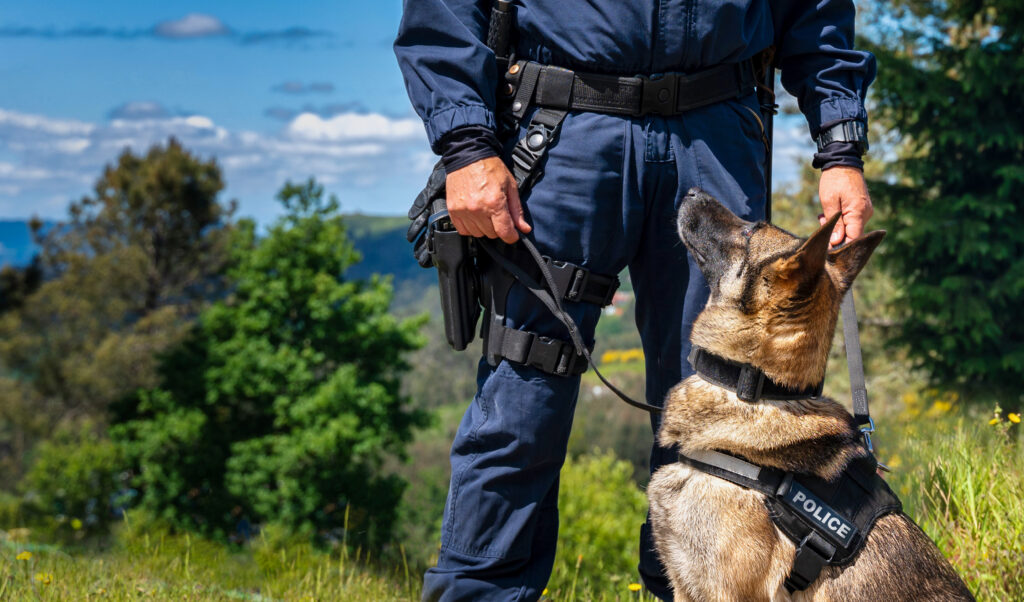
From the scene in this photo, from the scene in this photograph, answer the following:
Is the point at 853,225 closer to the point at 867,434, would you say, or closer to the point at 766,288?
the point at 766,288

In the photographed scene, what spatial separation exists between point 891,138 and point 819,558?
44.7 feet

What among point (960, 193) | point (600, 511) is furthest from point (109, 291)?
point (960, 193)

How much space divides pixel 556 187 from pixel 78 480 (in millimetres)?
29209

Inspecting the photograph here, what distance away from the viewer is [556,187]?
7.98 feet

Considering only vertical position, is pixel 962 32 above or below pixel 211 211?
above

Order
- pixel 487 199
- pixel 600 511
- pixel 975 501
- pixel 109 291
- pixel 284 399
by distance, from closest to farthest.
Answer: pixel 487 199 → pixel 975 501 → pixel 284 399 → pixel 600 511 → pixel 109 291

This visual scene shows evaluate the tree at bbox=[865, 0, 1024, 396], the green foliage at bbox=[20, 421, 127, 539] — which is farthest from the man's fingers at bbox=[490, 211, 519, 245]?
the green foliage at bbox=[20, 421, 127, 539]

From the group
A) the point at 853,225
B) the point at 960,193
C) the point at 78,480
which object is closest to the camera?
the point at 853,225

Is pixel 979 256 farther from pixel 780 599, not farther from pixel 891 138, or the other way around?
pixel 780 599

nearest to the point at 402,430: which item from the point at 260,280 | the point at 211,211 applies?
the point at 260,280

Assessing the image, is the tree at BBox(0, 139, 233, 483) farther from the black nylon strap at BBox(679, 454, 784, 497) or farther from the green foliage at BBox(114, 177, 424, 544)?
the black nylon strap at BBox(679, 454, 784, 497)

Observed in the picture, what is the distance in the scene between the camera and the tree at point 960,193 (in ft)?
38.9

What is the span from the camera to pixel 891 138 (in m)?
14.0

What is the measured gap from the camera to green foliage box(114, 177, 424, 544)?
24.0 m
